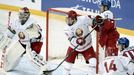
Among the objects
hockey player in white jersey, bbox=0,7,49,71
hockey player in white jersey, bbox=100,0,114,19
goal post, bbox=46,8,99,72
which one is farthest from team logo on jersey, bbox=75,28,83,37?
goal post, bbox=46,8,99,72

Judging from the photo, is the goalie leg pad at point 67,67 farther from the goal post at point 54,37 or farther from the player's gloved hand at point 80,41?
the goal post at point 54,37

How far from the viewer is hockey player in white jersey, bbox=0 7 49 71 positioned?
224 inches

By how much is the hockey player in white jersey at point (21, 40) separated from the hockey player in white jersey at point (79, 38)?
1.11ft

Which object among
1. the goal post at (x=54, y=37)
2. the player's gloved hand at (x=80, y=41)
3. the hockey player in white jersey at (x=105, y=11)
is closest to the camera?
the hockey player in white jersey at (x=105, y=11)

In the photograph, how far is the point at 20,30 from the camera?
18.9 ft

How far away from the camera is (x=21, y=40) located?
579cm

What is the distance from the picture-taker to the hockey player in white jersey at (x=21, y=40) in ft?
18.6

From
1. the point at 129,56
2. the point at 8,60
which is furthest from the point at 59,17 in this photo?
the point at 129,56

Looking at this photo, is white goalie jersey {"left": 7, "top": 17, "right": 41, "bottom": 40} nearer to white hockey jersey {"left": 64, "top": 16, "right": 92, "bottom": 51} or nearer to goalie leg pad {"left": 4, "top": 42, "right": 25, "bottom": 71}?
goalie leg pad {"left": 4, "top": 42, "right": 25, "bottom": 71}

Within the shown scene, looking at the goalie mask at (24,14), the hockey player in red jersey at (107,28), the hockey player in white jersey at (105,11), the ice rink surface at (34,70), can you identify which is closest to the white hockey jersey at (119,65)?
the hockey player in red jersey at (107,28)

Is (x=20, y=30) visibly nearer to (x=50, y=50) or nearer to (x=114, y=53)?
(x=50, y=50)

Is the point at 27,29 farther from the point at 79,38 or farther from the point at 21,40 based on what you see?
the point at 79,38

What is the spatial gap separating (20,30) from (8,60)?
34cm

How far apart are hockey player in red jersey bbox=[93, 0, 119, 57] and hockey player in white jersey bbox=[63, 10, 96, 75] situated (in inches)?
4.5
